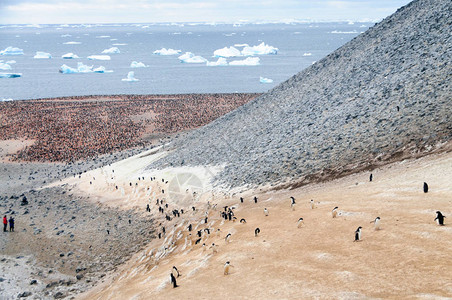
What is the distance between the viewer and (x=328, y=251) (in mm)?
16344

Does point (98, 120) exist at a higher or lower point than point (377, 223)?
higher

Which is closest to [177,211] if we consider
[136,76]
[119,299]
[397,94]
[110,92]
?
[119,299]

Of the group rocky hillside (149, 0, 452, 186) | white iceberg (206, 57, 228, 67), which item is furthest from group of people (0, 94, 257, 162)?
white iceberg (206, 57, 228, 67)

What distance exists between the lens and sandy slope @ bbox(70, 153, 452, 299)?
13734 millimetres

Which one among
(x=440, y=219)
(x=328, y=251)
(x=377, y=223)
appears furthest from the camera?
(x=377, y=223)

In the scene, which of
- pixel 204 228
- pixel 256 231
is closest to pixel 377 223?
pixel 256 231

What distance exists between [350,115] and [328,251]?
18.5 meters

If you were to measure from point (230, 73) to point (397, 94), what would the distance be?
11631 cm

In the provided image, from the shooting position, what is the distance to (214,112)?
3130 inches

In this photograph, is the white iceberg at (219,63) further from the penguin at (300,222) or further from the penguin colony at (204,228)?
the penguin at (300,222)

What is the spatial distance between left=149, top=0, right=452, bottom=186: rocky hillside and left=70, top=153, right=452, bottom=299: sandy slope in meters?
2.76

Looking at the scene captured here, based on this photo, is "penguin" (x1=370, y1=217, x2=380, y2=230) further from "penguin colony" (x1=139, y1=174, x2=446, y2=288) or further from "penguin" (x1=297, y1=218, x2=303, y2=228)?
"penguin" (x1=297, y1=218, x2=303, y2=228)

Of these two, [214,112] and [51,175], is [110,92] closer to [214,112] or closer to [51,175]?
[214,112]

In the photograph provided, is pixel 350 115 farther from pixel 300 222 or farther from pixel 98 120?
pixel 98 120
